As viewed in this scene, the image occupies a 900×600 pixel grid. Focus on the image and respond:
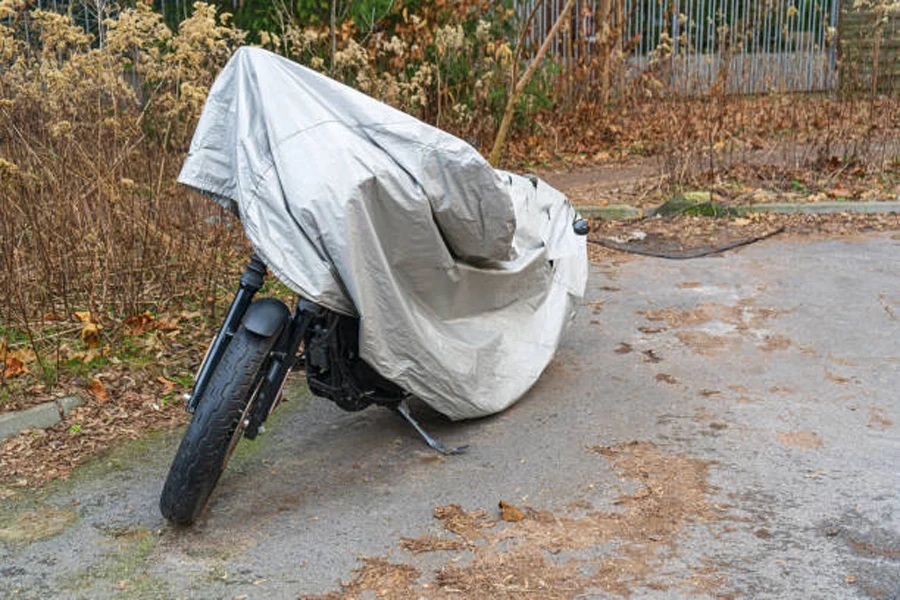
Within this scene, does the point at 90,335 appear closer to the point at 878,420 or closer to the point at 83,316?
the point at 83,316

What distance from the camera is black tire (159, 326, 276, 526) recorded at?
3447mm

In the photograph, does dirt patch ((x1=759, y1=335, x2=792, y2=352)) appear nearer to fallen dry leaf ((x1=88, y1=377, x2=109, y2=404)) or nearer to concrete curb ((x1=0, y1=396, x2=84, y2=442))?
fallen dry leaf ((x1=88, y1=377, x2=109, y2=404))

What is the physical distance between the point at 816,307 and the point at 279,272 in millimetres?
3685

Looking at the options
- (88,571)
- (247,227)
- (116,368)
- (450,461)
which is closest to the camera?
(88,571)

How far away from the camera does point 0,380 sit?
4656 millimetres

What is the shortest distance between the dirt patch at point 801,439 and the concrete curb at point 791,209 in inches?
176

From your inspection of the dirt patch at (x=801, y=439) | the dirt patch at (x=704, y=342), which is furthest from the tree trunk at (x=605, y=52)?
the dirt patch at (x=801, y=439)

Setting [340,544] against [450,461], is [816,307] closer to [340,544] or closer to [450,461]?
[450,461]

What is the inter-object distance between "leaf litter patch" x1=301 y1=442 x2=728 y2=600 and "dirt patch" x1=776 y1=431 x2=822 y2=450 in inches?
19.8

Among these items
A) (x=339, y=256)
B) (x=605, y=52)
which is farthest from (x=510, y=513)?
(x=605, y=52)

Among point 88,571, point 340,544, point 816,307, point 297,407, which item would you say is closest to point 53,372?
point 297,407

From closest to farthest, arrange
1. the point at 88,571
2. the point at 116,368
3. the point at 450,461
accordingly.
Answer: the point at 88,571 → the point at 450,461 → the point at 116,368

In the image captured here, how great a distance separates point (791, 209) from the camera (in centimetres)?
852

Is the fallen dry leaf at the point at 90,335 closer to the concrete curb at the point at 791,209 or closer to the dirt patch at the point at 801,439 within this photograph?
the dirt patch at the point at 801,439
